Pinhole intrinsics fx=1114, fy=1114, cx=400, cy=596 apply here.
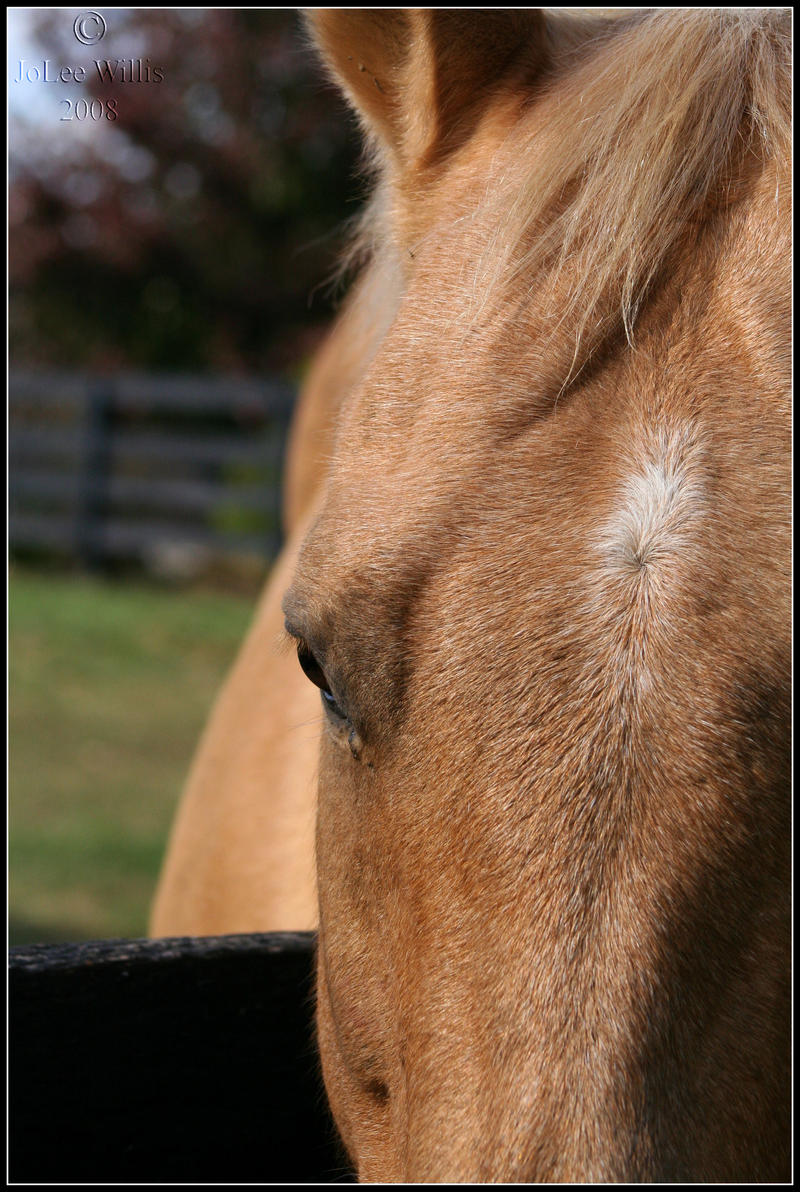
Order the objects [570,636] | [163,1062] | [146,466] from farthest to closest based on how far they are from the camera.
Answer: [146,466], [163,1062], [570,636]

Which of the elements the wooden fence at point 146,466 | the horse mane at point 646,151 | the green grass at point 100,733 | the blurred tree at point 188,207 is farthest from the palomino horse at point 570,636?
the blurred tree at point 188,207

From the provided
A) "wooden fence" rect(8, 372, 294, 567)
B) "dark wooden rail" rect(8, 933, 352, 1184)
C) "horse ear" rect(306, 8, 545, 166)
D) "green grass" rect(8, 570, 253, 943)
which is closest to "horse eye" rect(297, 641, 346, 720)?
"dark wooden rail" rect(8, 933, 352, 1184)

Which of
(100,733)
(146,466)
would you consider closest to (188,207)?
(146,466)

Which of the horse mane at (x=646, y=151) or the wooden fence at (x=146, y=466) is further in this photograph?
the wooden fence at (x=146, y=466)

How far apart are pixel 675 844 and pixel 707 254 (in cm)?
58

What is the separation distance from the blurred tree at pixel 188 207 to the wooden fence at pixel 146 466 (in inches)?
44.0

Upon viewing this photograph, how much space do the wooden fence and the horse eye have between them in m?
10.9

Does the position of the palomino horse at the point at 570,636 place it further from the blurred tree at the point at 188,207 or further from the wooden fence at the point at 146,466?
the blurred tree at the point at 188,207

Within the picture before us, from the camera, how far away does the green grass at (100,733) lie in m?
5.45

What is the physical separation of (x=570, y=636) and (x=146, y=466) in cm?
1361

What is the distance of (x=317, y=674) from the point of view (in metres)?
1.24

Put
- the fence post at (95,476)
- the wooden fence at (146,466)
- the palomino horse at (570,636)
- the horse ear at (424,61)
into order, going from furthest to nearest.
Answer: the fence post at (95,476), the wooden fence at (146,466), the horse ear at (424,61), the palomino horse at (570,636)

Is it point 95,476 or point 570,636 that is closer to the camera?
point 570,636

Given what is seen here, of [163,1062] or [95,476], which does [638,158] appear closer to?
[163,1062]
